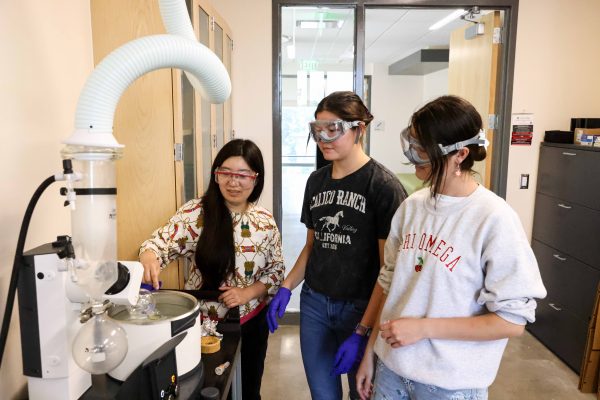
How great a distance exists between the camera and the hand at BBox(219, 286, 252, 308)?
153cm

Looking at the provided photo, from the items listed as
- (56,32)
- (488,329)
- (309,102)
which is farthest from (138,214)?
(309,102)

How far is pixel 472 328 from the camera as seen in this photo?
3.60ft

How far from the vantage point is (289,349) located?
3.18 meters

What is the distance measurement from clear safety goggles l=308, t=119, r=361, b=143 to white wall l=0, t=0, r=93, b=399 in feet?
2.48

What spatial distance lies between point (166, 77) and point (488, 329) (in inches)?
55.4

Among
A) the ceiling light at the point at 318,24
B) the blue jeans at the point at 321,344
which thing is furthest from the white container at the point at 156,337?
the ceiling light at the point at 318,24

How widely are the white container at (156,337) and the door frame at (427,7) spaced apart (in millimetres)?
2369

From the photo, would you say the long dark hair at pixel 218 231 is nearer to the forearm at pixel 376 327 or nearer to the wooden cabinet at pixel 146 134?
the wooden cabinet at pixel 146 134

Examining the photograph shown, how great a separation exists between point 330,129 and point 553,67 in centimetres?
261

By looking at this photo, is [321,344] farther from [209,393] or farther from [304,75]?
[304,75]

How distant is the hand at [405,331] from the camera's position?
1.13 metres

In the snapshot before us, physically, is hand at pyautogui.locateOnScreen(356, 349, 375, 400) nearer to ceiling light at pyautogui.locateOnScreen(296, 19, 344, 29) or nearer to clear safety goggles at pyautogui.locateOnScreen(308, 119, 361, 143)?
clear safety goggles at pyautogui.locateOnScreen(308, 119, 361, 143)

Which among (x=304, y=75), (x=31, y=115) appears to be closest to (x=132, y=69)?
(x=31, y=115)

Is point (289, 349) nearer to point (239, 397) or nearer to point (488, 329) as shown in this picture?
point (239, 397)
